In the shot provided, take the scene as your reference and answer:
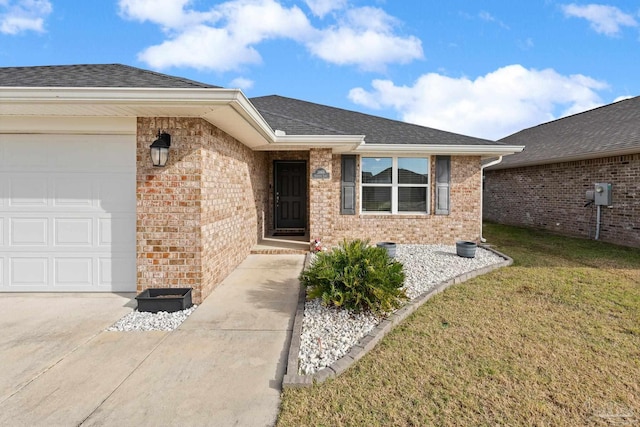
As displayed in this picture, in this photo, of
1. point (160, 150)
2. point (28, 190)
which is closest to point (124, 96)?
point (160, 150)

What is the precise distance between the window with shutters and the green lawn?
401cm

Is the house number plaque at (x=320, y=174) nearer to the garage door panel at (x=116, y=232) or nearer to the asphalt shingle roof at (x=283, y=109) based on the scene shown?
the asphalt shingle roof at (x=283, y=109)

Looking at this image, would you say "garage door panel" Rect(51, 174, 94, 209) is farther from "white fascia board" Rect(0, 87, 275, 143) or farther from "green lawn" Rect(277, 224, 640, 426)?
"green lawn" Rect(277, 224, 640, 426)

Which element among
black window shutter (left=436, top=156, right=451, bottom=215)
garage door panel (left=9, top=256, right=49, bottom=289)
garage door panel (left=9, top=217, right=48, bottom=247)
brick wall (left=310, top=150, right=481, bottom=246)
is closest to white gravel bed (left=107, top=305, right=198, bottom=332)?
garage door panel (left=9, top=256, right=49, bottom=289)

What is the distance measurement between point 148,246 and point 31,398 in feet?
7.09

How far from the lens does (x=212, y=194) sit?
15.8 feet

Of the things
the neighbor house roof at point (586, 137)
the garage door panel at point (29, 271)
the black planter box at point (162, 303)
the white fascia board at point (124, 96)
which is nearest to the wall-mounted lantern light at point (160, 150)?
the white fascia board at point (124, 96)

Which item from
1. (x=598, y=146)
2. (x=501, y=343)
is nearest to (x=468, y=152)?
(x=598, y=146)

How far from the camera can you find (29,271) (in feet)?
15.4

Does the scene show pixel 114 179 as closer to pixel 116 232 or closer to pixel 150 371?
pixel 116 232

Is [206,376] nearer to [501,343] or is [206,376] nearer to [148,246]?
[148,246]

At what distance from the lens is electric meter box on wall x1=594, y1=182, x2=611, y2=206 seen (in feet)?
30.0

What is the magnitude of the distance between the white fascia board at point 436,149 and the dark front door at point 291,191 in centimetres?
223

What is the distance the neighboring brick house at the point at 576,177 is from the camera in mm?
8898
